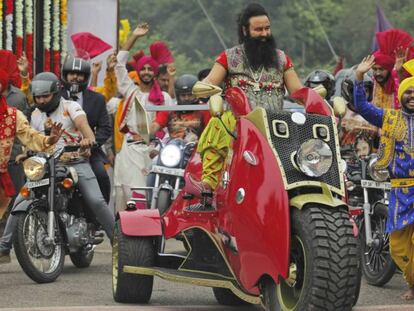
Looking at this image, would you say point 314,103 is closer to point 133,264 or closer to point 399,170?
point 133,264

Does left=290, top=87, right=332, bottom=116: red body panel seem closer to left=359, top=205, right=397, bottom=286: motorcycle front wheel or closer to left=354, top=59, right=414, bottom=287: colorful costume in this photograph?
left=354, top=59, right=414, bottom=287: colorful costume

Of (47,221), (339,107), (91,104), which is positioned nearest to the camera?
(339,107)

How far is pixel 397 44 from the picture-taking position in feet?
43.3

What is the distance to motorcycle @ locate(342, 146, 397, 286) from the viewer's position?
11848 millimetres

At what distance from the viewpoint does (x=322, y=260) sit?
25.9 feet

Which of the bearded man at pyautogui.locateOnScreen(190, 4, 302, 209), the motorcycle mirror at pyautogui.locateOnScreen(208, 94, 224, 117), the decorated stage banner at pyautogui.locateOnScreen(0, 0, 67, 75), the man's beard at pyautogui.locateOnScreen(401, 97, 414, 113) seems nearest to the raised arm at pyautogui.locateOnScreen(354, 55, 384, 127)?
the man's beard at pyautogui.locateOnScreen(401, 97, 414, 113)

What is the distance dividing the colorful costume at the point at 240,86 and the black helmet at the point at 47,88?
265 cm

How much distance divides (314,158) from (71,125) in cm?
440

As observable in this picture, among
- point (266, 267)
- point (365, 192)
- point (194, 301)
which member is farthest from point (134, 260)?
point (365, 192)

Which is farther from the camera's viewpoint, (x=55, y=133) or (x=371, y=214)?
(x=371, y=214)

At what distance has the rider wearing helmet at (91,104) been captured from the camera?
1272cm

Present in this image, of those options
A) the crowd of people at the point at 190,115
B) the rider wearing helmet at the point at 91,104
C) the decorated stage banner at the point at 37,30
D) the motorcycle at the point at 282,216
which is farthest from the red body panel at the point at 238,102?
the decorated stage banner at the point at 37,30

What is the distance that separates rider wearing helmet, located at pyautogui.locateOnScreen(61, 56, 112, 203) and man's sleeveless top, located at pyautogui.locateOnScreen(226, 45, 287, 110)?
10.4ft

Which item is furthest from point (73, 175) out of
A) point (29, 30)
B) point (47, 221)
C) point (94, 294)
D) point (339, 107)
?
point (29, 30)
